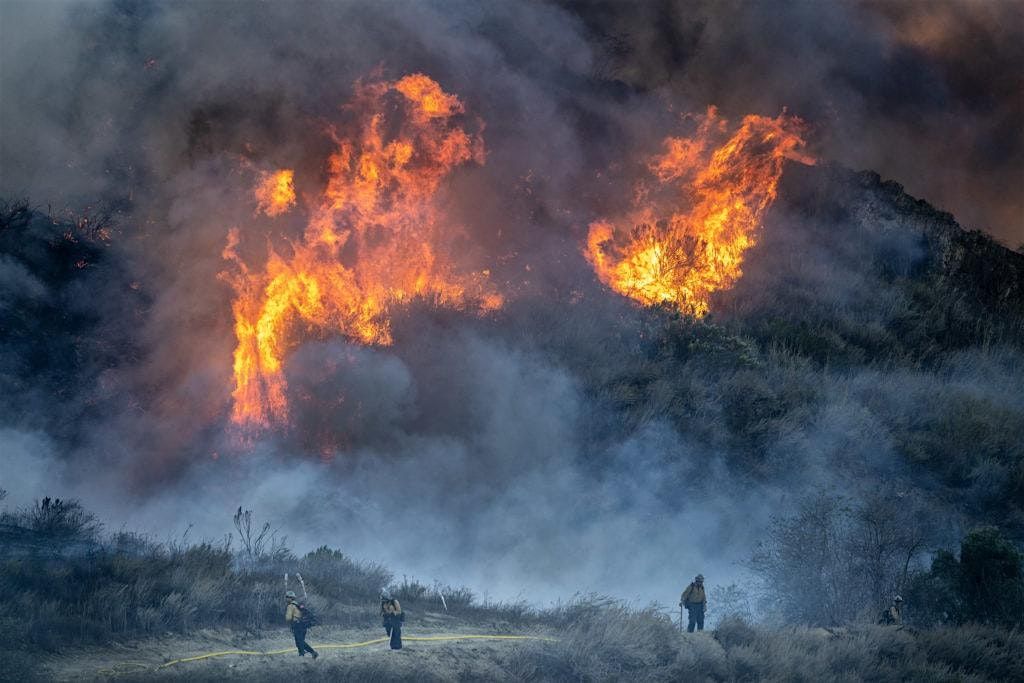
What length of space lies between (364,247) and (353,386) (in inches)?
122

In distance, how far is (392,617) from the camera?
11977 millimetres

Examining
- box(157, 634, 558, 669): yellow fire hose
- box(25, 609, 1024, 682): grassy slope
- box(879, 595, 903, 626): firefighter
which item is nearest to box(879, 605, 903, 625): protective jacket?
box(879, 595, 903, 626): firefighter

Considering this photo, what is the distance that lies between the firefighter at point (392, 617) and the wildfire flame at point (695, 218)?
13.0m

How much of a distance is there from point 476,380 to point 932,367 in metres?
11.6

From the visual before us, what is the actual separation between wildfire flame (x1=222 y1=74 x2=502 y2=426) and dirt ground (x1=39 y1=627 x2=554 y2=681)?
6.88 metres

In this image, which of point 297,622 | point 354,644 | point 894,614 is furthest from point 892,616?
point 297,622

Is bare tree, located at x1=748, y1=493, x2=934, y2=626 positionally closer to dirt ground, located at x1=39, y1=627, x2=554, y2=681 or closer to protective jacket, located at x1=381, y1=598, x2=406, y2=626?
dirt ground, located at x1=39, y1=627, x2=554, y2=681

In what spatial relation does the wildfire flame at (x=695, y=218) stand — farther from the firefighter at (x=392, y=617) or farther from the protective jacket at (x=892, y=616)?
Answer: the firefighter at (x=392, y=617)

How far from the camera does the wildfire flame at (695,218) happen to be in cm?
2380

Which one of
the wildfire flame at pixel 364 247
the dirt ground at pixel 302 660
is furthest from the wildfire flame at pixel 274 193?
the dirt ground at pixel 302 660

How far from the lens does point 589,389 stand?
67.2 ft

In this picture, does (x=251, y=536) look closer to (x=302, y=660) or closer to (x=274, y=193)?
(x=302, y=660)

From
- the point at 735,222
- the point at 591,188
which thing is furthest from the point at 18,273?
the point at 735,222

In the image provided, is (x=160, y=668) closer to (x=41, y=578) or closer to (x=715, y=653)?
(x=41, y=578)
